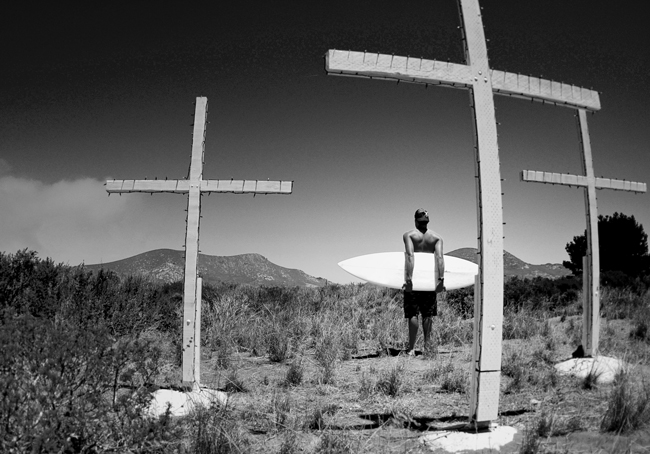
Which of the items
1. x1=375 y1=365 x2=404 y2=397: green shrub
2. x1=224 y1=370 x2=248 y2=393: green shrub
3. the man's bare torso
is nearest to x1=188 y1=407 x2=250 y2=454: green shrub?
x1=224 y1=370 x2=248 y2=393: green shrub

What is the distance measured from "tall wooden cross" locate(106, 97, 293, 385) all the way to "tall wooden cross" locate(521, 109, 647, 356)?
3163 millimetres

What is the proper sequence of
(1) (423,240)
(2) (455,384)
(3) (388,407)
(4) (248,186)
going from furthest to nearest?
(1) (423,240), (2) (455,384), (4) (248,186), (3) (388,407)

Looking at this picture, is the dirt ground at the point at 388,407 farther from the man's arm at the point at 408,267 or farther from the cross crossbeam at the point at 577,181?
the cross crossbeam at the point at 577,181

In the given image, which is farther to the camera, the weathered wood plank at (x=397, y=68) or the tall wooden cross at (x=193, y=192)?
the tall wooden cross at (x=193, y=192)

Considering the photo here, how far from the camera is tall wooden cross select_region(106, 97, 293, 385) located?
4.37 m

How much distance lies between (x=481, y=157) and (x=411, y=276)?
3235 mm

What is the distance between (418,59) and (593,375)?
365cm

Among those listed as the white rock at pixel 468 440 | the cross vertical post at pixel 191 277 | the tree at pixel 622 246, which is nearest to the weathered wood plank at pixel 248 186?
the cross vertical post at pixel 191 277

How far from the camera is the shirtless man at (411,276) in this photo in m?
6.55

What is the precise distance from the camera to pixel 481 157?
3525 millimetres

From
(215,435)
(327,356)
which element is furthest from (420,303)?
(215,435)

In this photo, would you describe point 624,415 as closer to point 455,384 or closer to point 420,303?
point 455,384

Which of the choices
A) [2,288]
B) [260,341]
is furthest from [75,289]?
[260,341]

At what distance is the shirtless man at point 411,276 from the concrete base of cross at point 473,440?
10.1ft
